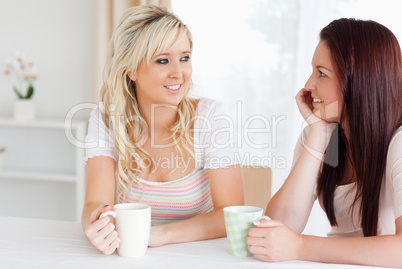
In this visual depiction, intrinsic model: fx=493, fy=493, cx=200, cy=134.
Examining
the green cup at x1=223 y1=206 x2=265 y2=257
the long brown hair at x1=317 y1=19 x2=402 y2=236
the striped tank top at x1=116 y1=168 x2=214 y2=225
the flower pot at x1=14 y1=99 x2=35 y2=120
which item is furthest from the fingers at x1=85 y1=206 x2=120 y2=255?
the flower pot at x1=14 y1=99 x2=35 y2=120

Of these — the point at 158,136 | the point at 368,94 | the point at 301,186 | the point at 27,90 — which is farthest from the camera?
the point at 27,90

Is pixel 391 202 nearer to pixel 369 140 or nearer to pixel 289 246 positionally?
pixel 369 140

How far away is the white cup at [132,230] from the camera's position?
1147mm

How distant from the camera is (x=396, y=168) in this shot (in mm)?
1272

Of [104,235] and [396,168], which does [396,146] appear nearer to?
[396,168]

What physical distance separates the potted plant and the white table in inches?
78.5

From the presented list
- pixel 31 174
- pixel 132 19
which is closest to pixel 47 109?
pixel 31 174

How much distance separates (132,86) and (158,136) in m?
0.22

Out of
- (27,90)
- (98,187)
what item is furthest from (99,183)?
(27,90)

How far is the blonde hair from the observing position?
1.63 metres

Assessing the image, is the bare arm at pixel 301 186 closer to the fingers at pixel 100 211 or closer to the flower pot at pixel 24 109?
the fingers at pixel 100 211

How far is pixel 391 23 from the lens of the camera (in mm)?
2711

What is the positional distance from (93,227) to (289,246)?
47cm

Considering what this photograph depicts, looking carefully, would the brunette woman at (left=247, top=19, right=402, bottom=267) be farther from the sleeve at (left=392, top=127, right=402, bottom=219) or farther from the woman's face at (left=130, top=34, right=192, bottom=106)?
the woman's face at (left=130, top=34, right=192, bottom=106)
